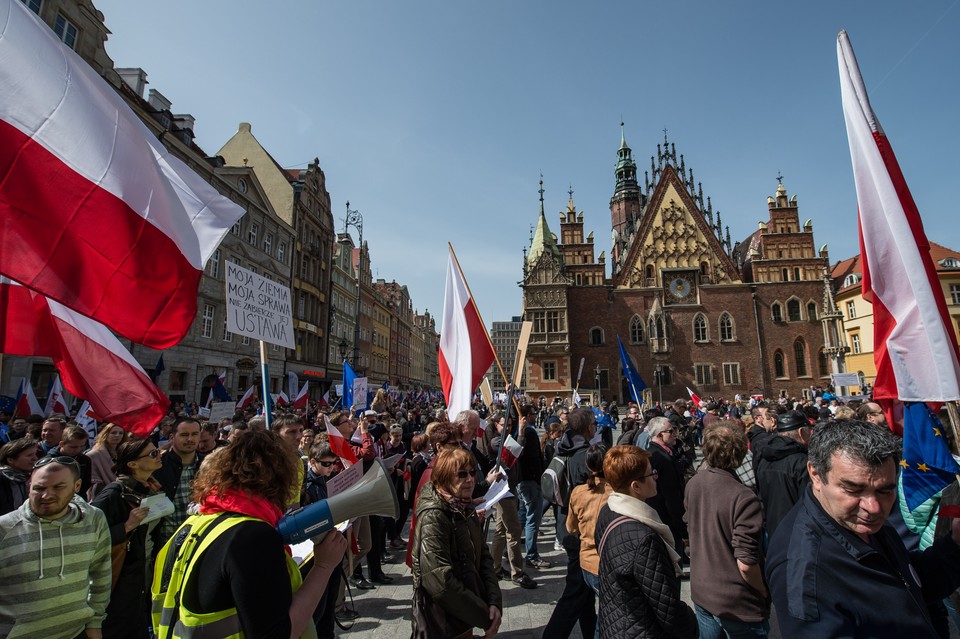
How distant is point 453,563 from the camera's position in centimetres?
276

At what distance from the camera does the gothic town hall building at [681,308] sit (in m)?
35.7

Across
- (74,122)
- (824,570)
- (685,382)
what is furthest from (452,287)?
(685,382)

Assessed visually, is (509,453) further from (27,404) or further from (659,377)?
(659,377)

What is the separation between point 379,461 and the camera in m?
1.90

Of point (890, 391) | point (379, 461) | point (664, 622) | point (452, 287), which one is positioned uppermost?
point (452, 287)

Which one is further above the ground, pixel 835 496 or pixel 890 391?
pixel 890 391

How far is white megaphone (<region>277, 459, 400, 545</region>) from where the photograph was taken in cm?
169

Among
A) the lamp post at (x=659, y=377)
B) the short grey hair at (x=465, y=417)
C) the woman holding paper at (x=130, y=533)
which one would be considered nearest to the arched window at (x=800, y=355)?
the lamp post at (x=659, y=377)

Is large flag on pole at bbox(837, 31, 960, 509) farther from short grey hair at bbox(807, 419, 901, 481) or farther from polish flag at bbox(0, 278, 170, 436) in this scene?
polish flag at bbox(0, 278, 170, 436)

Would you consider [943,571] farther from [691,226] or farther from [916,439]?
[691,226]

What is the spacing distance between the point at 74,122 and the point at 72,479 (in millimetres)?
2174

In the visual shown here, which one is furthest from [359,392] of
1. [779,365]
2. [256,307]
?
[779,365]

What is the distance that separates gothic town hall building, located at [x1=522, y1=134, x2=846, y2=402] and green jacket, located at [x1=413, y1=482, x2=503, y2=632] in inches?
1282

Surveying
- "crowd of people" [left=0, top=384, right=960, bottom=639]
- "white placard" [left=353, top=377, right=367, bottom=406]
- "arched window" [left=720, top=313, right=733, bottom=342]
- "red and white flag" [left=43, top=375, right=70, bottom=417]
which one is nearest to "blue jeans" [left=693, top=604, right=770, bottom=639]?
"crowd of people" [left=0, top=384, right=960, bottom=639]
